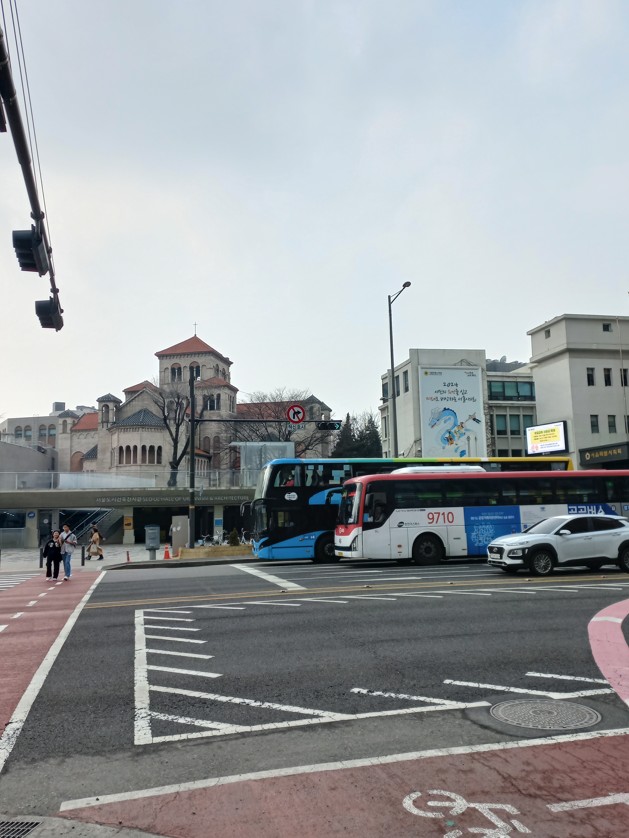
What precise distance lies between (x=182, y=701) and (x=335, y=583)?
→ 10580 millimetres

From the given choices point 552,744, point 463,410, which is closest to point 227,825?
point 552,744

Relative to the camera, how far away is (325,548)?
25.5m

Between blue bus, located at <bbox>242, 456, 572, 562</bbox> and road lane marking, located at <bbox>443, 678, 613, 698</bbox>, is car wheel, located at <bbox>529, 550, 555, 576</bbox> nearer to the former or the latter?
blue bus, located at <bbox>242, 456, 572, 562</bbox>

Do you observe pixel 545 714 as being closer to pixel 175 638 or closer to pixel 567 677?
pixel 567 677

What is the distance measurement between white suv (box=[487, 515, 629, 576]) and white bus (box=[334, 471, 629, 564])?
4.50 m

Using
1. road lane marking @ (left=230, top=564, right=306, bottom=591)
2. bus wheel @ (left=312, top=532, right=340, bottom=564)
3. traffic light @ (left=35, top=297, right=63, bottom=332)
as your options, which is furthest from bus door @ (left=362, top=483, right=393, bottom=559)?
traffic light @ (left=35, top=297, right=63, bottom=332)

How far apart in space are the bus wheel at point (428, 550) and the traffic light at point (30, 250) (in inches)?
666

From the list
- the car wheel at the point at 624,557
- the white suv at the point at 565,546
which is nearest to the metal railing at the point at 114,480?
the white suv at the point at 565,546

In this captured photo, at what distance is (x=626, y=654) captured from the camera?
866cm

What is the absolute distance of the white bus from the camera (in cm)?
2208

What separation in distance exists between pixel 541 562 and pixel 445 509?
219 inches

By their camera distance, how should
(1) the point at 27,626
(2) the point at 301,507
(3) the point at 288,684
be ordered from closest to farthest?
1. (3) the point at 288,684
2. (1) the point at 27,626
3. (2) the point at 301,507

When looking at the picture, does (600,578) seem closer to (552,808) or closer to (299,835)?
(552,808)

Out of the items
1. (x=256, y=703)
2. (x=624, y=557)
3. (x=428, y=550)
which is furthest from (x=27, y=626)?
(x=624, y=557)
